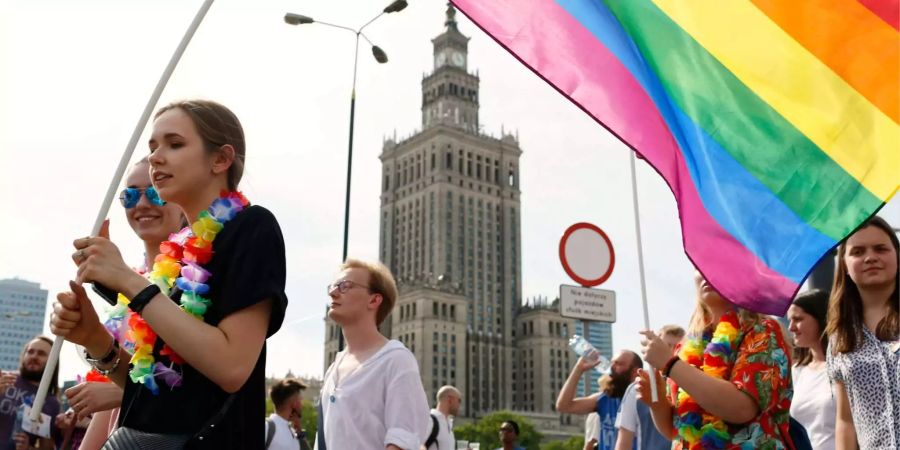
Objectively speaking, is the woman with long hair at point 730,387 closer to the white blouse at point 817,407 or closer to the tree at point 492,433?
the white blouse at point 817,407

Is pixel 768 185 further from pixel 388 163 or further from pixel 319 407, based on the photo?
pixel 388 163

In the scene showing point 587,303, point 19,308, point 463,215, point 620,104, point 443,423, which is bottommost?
point 443,423

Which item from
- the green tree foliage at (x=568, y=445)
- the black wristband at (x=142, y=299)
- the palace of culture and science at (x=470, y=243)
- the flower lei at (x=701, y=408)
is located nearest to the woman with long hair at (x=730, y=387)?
the flower lei at (x=701, y=408)

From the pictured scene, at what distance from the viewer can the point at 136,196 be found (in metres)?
3.14

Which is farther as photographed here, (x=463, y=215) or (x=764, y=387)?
(x=463, y=215)

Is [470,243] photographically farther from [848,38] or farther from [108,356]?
[108,356]

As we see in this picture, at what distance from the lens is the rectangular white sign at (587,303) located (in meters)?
8.10

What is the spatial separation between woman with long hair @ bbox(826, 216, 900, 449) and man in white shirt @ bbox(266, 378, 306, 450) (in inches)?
208

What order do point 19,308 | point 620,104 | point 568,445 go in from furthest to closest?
point 19,308
point 568,445
point 620,104

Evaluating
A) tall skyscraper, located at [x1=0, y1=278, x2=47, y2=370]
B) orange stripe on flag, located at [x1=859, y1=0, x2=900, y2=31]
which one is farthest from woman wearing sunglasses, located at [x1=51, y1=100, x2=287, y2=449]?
tall skyscraper, located at [x1=0, y1=278, x2=47, y2=370]

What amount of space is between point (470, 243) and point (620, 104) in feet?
319

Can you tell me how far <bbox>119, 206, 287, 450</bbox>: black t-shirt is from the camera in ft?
7.23

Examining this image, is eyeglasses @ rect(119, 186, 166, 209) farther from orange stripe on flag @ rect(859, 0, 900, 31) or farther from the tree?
the tree

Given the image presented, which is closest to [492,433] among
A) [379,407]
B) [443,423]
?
[443,423]
